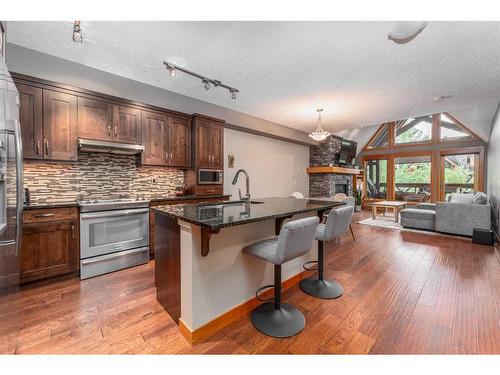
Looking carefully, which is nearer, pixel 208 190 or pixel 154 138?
pixel 154 138

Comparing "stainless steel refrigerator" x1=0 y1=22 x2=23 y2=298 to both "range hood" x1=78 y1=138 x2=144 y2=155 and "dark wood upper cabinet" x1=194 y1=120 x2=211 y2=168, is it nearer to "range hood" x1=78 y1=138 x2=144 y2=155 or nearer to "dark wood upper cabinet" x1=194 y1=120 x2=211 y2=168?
"range hood" x1=78 y1=138 x2=144 y2=155

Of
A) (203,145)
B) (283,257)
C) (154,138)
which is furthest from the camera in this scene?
(203,145)

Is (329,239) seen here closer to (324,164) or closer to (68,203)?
(68,203)

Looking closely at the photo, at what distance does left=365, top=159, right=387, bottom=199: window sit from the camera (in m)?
8.88

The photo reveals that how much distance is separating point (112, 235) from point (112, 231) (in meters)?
0.05

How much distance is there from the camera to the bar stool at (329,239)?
2.02m

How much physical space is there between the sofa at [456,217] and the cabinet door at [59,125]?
6.53 m

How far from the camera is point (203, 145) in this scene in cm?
395

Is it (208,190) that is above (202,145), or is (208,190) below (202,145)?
below

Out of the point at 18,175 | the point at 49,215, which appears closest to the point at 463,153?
the point at 18,175

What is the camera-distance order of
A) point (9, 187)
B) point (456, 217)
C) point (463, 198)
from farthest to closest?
point (463, 198)
point (456, 217)
point (9, 187)

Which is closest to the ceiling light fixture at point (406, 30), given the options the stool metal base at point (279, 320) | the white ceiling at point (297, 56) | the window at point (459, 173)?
the white ceiling at point (297, 56)

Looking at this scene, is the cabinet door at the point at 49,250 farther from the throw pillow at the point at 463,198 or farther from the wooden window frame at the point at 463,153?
the wooden window frame at the point at 463,153
